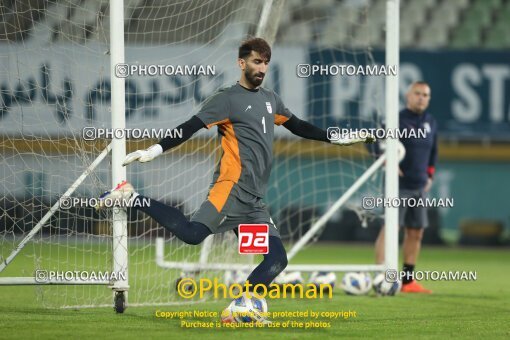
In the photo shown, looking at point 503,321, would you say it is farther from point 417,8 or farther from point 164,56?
point 417,8

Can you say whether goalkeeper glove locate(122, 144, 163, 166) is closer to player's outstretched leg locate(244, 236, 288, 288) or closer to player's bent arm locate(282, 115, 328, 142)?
player's outstretched leg locate(244, 236, 288, 288)

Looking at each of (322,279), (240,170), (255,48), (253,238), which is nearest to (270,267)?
(253,238)

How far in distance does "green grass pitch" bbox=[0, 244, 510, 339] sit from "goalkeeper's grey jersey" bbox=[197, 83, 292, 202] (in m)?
1.03

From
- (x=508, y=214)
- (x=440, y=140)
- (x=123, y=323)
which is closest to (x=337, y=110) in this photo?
(x=440, y=140)

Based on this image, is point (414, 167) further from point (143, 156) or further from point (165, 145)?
point (143, 156)

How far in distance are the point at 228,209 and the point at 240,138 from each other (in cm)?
51

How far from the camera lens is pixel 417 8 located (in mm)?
23906

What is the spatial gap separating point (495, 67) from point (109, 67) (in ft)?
43.7

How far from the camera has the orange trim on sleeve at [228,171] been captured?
7.09 metres

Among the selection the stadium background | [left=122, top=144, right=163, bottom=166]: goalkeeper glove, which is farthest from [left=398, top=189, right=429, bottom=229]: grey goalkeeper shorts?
[left=122, top=144, right=163, bottom=166]: goalkeeper glove

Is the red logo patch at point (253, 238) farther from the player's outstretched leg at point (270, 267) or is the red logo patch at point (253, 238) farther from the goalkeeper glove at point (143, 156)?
the goalkeeper glove at point (143, 156)

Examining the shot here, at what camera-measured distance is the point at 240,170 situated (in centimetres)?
710

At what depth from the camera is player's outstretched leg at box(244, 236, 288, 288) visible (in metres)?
6.97

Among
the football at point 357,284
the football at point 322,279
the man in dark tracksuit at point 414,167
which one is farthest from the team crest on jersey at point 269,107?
the man in dark tracksuit at point 414,167
